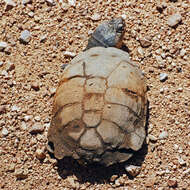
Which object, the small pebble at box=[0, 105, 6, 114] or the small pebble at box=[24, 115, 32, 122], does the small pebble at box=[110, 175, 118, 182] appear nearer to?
the small pebble at box=[24, 115, 32, 122]

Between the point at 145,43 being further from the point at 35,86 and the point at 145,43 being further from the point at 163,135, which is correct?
the point at 35,86

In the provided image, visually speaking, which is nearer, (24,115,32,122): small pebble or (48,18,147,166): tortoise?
(48,18,147,166): tortoise

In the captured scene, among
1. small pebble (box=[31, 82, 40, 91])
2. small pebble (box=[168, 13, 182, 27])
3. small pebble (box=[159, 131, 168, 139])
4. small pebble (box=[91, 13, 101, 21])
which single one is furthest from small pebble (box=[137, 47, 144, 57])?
small pebble (box=[31, 82, 40, 91])

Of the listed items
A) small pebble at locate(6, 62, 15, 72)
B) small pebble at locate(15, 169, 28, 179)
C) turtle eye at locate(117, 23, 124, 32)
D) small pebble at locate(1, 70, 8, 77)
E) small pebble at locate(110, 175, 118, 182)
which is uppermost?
turtle eye at locate(117, 23, 124, 32)

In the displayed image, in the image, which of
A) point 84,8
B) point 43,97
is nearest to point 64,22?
point 84,8

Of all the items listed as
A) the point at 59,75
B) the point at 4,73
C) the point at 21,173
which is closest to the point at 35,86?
the point at 59,75

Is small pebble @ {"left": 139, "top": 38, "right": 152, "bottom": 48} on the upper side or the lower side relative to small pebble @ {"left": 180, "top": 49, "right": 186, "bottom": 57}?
upper

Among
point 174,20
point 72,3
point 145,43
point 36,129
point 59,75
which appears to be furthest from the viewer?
point 72,3

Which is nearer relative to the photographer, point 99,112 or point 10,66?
point 99,112
